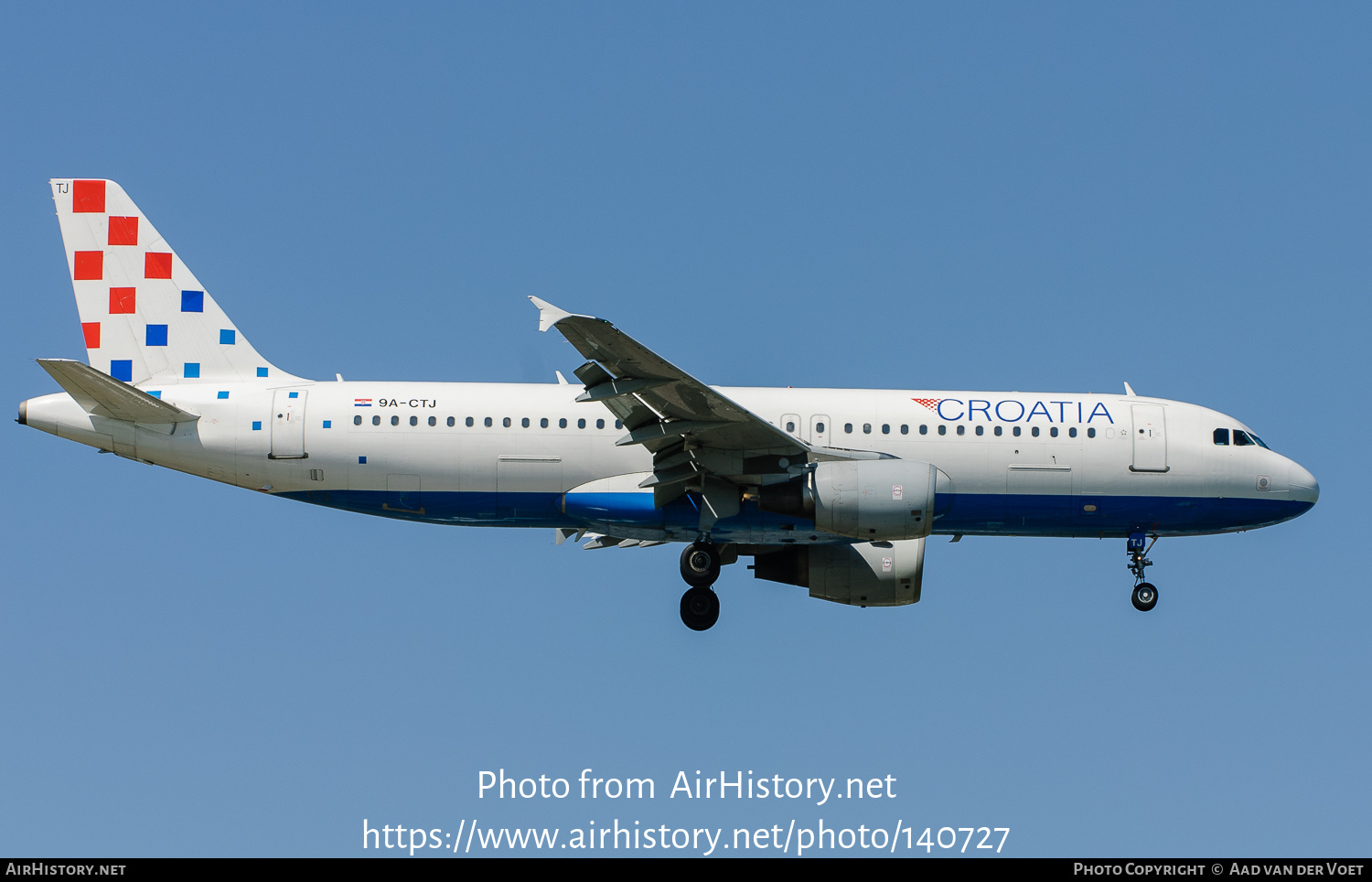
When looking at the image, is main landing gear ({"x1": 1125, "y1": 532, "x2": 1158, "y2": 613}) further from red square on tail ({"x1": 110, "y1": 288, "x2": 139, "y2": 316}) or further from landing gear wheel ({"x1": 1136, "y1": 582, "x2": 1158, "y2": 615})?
red square on tail ({"x1": 110, "y1": 288, "x2": 139, "y2": 316})

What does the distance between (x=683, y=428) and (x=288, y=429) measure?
24.7 ft

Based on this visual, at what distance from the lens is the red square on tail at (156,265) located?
28.7 m

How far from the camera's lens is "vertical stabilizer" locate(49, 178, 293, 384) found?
2802cm

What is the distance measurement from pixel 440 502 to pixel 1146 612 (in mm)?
13759

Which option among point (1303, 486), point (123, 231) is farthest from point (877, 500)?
point (123, 231)

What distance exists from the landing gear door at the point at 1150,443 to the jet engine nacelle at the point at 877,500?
195 inches

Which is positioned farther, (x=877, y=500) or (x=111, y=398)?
(x=111, y=398)

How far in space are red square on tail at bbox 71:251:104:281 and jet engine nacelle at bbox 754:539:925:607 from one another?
14.9 metres

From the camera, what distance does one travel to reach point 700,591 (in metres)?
27.7

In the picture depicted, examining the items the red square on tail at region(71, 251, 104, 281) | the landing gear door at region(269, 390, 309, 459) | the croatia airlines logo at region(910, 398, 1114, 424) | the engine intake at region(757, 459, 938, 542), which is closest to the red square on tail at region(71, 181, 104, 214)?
the red square on tail at region(71, 251, 104, 281)

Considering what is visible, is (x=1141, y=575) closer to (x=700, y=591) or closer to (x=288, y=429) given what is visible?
(x=700, y=591)

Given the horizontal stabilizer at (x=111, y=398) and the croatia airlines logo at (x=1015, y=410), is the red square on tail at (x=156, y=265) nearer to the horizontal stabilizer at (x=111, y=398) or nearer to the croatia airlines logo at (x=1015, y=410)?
the horizontal stabilizer at (x=111, y=398)

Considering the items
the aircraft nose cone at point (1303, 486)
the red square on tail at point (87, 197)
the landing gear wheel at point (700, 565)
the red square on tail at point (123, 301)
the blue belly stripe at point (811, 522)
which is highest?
the red square on tail at point (87, 197)

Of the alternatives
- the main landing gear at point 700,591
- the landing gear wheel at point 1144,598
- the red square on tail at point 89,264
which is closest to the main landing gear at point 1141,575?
the landing gear wheel at point 1144,598
